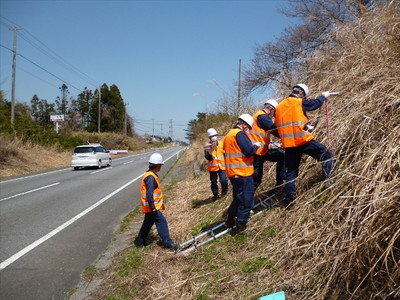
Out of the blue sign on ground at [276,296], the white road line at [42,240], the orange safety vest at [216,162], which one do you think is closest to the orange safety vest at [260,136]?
the orange safety vest at [216,162]

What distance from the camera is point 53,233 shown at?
261 inches

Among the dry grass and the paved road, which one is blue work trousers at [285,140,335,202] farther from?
the dry grass

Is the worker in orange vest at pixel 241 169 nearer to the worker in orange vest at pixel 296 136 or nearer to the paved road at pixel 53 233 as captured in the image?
the worker in orange vest at pixel 296 136

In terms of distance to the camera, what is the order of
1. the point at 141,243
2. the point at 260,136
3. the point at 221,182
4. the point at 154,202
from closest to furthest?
1. the point at 154,202
2. the point at 260,136
3. the point at 141,243
4. the point at 221,182

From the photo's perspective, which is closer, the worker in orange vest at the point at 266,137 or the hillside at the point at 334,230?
the hillside at the point at 334,230

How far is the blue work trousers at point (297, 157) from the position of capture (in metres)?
4.51

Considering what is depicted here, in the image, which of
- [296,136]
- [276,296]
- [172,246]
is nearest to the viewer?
[276,296]

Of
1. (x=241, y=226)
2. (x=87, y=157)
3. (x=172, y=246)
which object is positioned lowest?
(x=172, y=246)

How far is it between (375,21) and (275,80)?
3005 mm

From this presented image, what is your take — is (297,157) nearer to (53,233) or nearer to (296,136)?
(296,136)

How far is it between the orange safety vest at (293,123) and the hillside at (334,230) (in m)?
0.38

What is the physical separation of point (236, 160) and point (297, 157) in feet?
2.77

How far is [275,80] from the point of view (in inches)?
343

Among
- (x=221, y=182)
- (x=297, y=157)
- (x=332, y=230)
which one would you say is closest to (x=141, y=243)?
(x=221, y=182)
